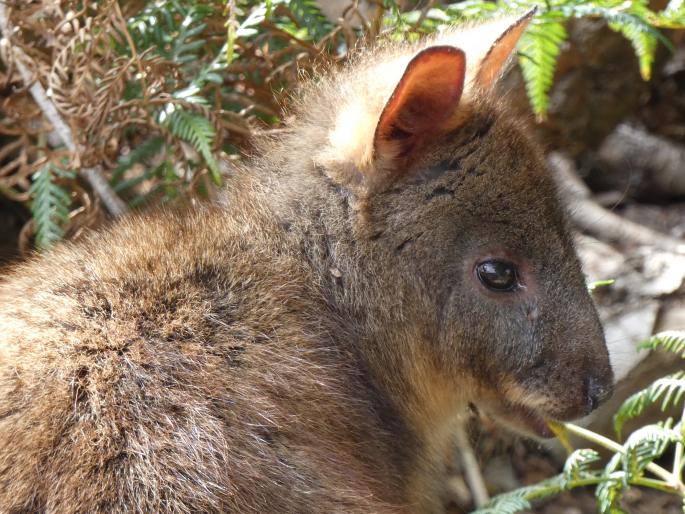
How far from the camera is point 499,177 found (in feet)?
10.8

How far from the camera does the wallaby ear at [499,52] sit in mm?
3328

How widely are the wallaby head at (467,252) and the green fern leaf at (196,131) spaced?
0.63 meters

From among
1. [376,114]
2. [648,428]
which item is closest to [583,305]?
[648,428]

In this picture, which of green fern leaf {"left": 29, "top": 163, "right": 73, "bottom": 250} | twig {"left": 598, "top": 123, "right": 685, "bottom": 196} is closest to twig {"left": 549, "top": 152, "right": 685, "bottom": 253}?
twig {"left": 598, "top": 123, "right": 685, "bottom": 196}

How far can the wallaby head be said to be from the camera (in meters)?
3.24

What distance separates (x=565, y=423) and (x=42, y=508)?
2.07 meters

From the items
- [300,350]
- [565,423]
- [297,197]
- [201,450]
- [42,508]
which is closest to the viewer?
[42,508]

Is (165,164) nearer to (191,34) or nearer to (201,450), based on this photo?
(191,34)

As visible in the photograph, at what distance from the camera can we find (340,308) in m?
3.31

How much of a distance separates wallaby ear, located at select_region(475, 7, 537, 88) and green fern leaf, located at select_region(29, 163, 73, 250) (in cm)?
200

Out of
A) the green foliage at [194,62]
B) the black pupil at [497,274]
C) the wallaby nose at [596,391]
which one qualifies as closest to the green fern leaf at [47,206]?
the green foliage at [194,62]

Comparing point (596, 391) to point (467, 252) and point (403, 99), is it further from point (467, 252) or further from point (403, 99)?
point (403, 99)

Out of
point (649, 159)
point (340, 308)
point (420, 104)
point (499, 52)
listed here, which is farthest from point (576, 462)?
point (649, 159)

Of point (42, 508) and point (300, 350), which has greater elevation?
point (42, 508)
